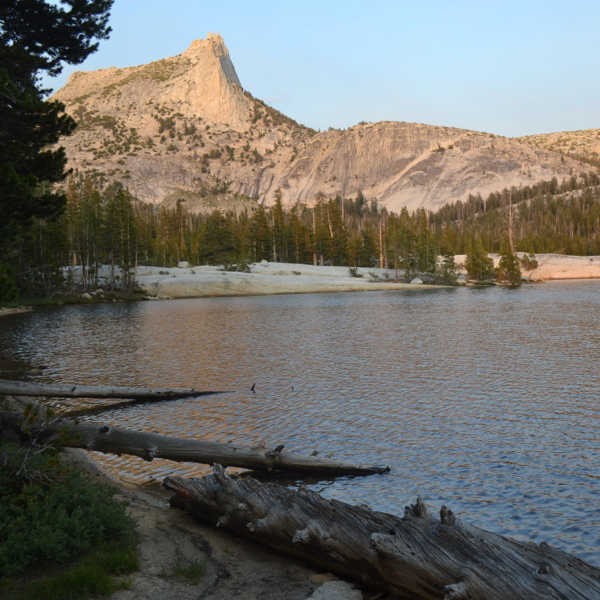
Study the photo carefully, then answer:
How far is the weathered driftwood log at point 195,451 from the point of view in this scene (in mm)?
12164

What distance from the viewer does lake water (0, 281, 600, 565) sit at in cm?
1112

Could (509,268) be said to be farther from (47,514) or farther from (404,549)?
(47,514)

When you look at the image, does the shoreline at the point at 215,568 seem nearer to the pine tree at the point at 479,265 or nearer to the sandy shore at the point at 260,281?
the sandy shore at the point at 260,281

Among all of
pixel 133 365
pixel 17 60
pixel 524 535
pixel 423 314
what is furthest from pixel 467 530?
pixel 423 314

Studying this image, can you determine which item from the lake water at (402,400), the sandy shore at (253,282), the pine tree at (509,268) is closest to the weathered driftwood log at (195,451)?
the lake water at (402,400)

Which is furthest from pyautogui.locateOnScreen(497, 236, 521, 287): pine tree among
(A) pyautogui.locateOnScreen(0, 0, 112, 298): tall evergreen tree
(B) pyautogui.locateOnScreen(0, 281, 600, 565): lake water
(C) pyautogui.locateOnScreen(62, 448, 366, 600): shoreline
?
(C) pyautogui.locateOnScreen(62, 448, 366, 600): shoreline

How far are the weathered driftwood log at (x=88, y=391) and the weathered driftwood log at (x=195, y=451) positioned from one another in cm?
488

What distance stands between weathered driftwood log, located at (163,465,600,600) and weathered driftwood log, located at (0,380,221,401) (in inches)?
389

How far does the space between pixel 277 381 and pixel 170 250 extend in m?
110

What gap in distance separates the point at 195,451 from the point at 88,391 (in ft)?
26.3

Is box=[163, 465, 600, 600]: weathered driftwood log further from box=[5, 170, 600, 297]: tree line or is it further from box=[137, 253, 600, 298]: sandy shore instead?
box=[137, 253, 600, 298]: sandy shore

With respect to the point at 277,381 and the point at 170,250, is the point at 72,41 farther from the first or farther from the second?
the point at 170,250

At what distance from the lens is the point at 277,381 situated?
2309 centimetres

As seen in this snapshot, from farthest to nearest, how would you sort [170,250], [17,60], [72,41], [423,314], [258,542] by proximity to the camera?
[170,250] < [423,314] < [72,41] < [17,60] < [258,542]
